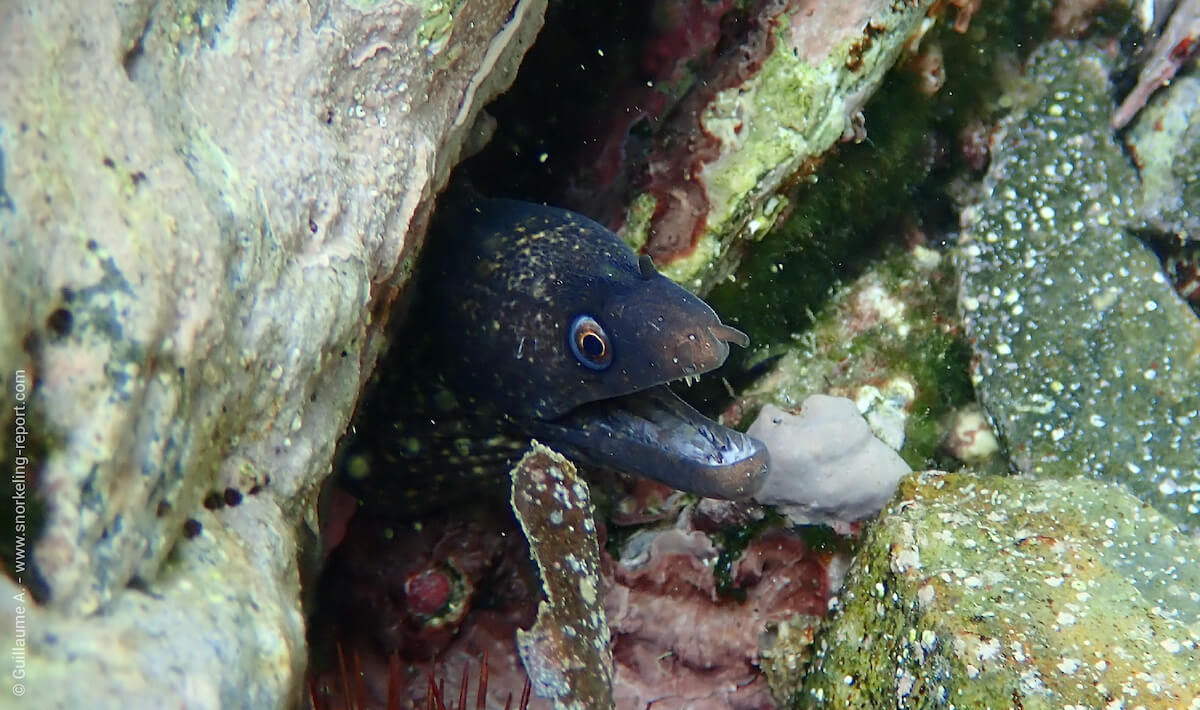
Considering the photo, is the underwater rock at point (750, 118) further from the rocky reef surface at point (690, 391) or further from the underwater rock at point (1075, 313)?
the underwater rock at point (1075, 313)

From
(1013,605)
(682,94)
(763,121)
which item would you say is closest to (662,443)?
(1013,605)

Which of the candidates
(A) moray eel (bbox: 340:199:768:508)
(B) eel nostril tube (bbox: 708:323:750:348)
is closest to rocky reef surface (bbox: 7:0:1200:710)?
(A) moray eel (bbox: 340:199:768:508)

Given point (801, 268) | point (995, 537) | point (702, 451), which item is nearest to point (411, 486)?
point (702, 451)

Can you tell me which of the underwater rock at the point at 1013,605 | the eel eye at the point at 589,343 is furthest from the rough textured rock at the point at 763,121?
the underwater rock at the point at 1013,605

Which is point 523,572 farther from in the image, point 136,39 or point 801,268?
point 136,39

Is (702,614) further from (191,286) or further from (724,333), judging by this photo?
(191,286)
